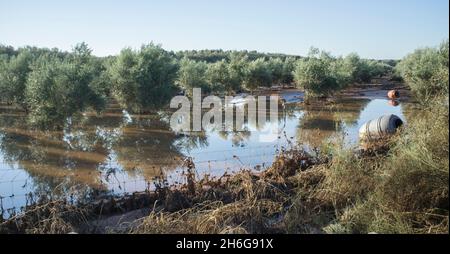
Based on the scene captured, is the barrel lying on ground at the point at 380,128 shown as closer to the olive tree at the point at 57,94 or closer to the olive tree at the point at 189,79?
the olive tree at the point at 57,94

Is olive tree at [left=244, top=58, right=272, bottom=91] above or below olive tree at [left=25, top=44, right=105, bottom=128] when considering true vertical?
above

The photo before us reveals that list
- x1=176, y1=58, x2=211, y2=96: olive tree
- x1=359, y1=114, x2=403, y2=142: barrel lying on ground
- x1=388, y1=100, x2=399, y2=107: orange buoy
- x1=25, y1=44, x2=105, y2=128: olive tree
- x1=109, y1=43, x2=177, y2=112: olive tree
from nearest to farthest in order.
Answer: x1=359, y1=114, x2=403, y2=142: barrel lying on ground < x1=25, y1=44, x2=105, y2=128: olive tree < x1=109, y1=43, x2=177, y2=112: olive tree < x1=388, y1=100, x2=399, y2=107: orange buoy < x1=176, y1=58, x2=211, y2=96: olive tree

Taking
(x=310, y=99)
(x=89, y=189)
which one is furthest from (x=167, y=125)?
(x=310, y=99)

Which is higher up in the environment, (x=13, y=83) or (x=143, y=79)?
(x=143, y=79)

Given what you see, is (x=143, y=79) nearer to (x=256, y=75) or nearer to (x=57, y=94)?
(x=57, y=94)

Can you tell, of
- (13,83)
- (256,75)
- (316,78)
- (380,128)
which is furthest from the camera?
(256,75)

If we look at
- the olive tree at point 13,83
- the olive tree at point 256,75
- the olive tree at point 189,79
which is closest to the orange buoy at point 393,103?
the olive tree at point 256,75

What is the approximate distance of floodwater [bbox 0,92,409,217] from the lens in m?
12.6

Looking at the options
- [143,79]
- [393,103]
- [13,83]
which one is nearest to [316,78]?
[393,103]

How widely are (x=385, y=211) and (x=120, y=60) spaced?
930 inches

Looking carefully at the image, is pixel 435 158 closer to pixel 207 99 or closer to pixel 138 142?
pixel 138 142

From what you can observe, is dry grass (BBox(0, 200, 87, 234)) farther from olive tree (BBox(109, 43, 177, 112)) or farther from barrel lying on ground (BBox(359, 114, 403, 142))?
olive tree (BBox(109, 43, 177, 112))

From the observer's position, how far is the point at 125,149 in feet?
61.0

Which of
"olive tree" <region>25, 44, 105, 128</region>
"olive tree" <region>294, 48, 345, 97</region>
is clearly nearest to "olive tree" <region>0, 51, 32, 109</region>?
"olive tree" <region>25, 44, 105, 128</region>
